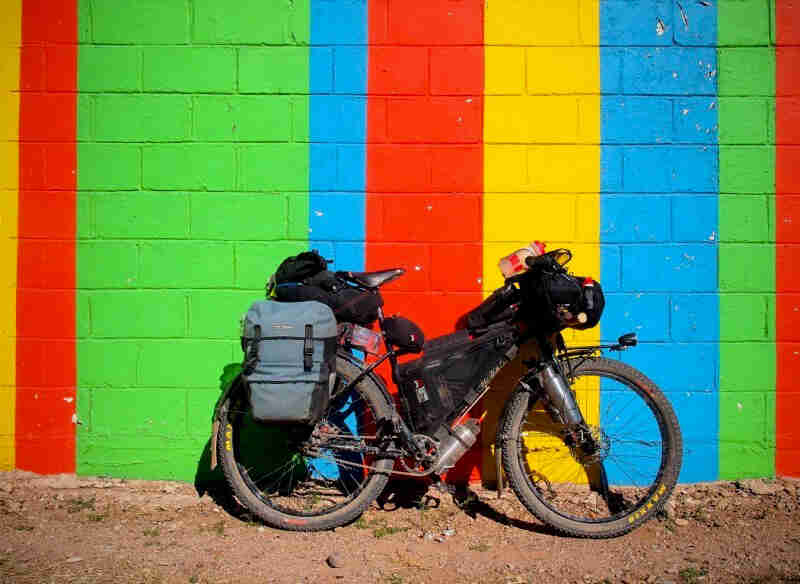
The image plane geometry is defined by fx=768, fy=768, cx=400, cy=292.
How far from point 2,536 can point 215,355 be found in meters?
1.32

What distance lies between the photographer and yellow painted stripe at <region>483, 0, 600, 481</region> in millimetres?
4098

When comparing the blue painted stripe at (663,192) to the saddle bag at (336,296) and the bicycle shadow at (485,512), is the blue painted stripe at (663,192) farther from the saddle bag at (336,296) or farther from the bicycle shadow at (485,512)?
the saddle bag at (336,296)


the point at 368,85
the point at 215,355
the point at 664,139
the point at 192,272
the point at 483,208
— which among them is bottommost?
the point at 215,355

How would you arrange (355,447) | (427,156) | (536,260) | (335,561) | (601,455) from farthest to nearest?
(427,156)
(601,455)
(355,447)
(536,260)
(335,561)

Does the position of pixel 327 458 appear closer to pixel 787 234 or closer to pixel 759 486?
pixel 759 486

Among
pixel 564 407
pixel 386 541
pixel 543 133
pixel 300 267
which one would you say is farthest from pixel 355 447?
pixel 543 133

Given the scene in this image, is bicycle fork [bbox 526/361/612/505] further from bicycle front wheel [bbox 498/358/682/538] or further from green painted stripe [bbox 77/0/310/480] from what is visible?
green painted stripe [bbox 77/0/310/480]

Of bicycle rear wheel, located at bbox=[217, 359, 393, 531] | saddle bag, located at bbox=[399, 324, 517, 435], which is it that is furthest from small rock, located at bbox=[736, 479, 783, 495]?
bicycle rear wheel, located at bbox=[217, 359, 393, 531]

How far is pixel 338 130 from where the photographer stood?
4.11 m

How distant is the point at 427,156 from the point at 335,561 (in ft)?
6.87

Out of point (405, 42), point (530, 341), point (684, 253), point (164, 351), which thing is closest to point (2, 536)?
point (164, 351)

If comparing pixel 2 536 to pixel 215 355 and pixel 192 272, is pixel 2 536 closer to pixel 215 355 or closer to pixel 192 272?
pixel 215 355

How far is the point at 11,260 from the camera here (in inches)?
164

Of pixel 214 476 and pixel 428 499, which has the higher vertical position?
pixel 214 476
